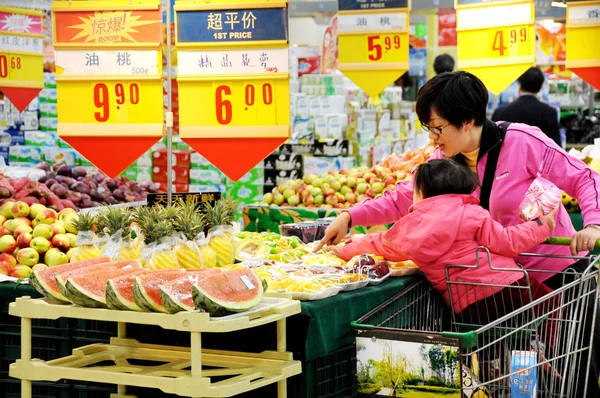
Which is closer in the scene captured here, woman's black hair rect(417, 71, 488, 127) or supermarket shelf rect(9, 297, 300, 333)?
supermarket shelf rect(9, 297, 300, 333)

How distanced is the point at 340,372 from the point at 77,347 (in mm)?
1052

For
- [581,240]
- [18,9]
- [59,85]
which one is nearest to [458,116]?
[581,240]

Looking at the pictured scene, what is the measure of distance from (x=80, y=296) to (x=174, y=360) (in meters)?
0.45

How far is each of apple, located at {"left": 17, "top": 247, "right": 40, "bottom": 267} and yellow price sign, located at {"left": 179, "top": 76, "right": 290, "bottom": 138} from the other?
182 centimetres

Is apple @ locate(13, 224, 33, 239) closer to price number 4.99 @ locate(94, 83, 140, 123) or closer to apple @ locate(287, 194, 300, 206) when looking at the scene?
price number 4.99 @ locate(94, 83, 140, 123)

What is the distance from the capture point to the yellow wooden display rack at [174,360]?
9.30 ft

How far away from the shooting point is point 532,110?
867 centimetres

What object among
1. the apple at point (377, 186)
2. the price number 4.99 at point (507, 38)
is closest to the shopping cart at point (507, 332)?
the apple at point (377, 186)

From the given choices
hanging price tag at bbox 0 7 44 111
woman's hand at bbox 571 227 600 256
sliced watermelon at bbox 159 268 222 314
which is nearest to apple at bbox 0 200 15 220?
sliced watermelon at bbox 159 268 222 314

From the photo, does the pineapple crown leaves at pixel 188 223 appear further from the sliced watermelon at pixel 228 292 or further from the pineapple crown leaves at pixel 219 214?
the sliced watermelon at pixel 228 292

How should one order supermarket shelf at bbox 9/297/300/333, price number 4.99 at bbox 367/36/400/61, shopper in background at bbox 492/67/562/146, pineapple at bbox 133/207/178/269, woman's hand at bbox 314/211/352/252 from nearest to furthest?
supermarket shelf at bbox 9/297/300/333 < pineapple at bbox 133/207/178/269 < woman's hand at bbox 314/211/352/252 < price number 4.99 at bbox 367/36/400/61 < shopper in background at bbox 492/67/562/146

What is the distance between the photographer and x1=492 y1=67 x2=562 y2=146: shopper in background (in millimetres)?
8656

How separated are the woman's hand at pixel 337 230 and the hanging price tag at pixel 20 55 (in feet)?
15.9

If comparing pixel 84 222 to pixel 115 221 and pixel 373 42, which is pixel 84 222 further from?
pixel 373 42
